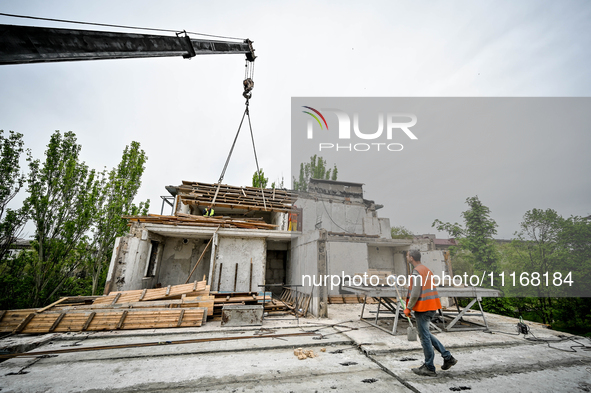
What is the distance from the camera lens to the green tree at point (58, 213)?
12.0 m

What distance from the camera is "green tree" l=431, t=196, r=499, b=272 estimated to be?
22391mm

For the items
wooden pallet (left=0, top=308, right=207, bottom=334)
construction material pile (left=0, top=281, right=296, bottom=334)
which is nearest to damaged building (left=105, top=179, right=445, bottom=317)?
construction material pile (left=0, top=281, right=296, bottom=334)

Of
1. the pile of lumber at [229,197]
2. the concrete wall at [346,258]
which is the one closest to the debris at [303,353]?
the concrete wall at [346,258]

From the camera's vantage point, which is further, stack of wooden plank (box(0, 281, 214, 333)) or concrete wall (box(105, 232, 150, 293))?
concrete wall (box(105, 232, 150, 293))

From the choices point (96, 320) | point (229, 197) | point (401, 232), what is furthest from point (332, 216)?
point (401, 232)

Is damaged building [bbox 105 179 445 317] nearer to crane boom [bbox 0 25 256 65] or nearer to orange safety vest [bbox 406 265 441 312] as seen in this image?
orange safety vest [bbox 406 265 441 312]

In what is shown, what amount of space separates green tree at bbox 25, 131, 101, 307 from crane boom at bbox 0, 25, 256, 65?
12.7 metres

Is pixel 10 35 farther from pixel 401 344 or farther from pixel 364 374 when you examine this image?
pixel 401 344

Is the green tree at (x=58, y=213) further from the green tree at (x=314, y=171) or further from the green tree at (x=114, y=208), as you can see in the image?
the green tree at (x=314, y=171)

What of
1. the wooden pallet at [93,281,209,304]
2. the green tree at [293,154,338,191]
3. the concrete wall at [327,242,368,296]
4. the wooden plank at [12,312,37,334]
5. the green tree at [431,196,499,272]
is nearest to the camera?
the wooden plank at [12,312,37,334]

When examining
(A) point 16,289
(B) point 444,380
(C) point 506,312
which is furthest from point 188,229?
(C) point 506,312

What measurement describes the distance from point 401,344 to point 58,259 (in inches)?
664

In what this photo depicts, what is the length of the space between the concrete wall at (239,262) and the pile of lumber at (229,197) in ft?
10.9

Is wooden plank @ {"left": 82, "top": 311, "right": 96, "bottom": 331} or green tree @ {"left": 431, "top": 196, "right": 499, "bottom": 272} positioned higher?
green tree @ {"left": 431, "top": 196, "right": 499, "bottom": 272}
